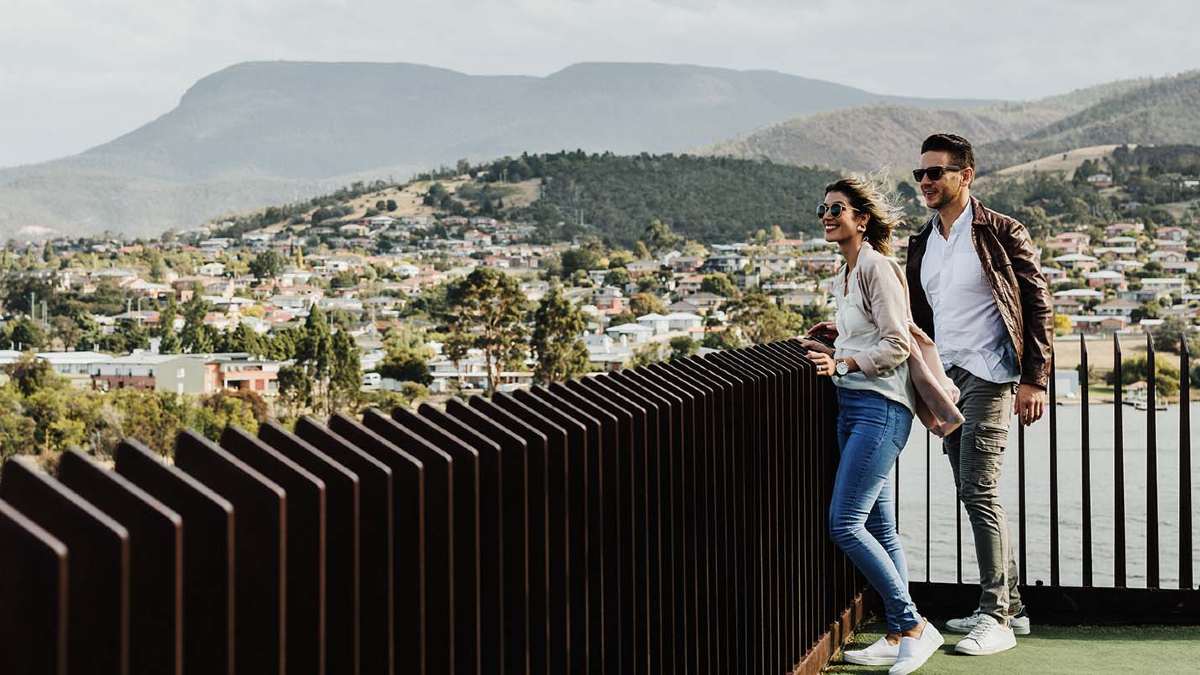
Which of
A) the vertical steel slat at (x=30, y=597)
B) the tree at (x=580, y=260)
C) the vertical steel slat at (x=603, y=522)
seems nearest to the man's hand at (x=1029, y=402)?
the vertical steel slat at (x=603, y=522)

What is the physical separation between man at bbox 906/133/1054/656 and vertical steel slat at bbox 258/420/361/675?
271 cm

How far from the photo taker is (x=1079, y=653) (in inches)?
167

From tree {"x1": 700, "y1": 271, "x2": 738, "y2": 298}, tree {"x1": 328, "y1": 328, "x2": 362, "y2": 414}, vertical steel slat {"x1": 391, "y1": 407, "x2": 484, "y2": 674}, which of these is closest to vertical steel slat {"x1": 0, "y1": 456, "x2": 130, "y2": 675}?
vertical steel slat {"x1": 391, "y1": 407, "x2": 484, "y2": 674}

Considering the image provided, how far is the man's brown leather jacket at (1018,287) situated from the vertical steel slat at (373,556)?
2636 mm

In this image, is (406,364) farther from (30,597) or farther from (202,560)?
(30,597)

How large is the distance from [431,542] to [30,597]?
0.69 metres

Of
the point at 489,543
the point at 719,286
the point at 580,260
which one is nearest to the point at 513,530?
the point at 489,543

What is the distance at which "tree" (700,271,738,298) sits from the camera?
78.6m

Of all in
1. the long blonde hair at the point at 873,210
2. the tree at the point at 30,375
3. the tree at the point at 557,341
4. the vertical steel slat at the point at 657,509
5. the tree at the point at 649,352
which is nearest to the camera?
the vertical steel slat at the point at 657,509

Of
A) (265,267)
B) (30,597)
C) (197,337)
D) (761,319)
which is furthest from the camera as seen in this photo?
(265,267)

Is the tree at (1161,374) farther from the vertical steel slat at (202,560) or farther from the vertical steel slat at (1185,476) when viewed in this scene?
the vertical steel slat at (202,560)

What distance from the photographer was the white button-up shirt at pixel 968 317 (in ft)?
13.2

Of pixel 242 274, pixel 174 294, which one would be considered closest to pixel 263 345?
pixel 174 294

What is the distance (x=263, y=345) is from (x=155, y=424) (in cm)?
940
